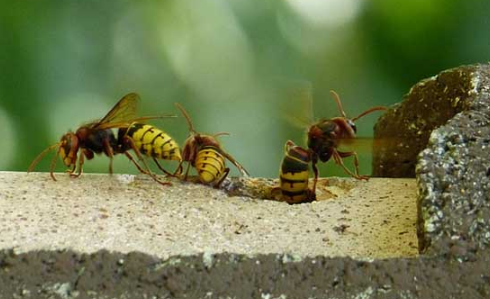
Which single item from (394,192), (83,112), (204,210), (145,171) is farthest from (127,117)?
(83,112)

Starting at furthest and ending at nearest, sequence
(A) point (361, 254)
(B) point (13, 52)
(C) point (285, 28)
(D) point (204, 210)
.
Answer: (C) point (285, 28)
(B) point (13, 52)
(D) point (204, 210)
(A) point (361, 254)

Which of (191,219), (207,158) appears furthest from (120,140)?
(191,219)

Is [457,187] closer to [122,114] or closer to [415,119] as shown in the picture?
[415,119]

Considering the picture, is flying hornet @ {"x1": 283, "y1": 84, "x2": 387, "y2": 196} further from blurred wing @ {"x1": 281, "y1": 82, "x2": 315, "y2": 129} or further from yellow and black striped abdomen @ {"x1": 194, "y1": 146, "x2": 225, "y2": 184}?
yellow and black striped abdomen @ {"x1": 194, "y1": 146, "x2": 225, "y2": 184}

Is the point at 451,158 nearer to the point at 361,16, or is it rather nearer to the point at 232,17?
the point at 361,16

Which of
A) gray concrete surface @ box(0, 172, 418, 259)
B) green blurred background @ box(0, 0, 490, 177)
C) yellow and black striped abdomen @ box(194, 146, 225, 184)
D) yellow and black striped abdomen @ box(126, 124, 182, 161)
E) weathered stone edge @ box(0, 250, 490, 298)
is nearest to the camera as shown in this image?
weathered stone edge @ box(0, 250, 490, 298)

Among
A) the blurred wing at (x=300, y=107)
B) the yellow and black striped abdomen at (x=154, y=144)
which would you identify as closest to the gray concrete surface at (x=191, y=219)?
the yellow and black striped abdomen at (x=154, y=144)

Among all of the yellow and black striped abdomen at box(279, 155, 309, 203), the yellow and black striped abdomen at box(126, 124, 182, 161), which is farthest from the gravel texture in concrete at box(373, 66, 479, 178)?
the yellow and black striped abdomen at box(126, 124, 182, 161)
